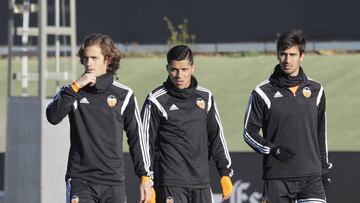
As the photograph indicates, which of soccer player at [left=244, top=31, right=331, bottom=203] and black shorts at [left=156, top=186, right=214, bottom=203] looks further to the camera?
black shorts at [left=156, top=186, right=214, bottom=203]

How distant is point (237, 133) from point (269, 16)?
4033 millimetres

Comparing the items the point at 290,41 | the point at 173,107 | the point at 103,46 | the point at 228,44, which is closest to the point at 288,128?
the point at 290,41

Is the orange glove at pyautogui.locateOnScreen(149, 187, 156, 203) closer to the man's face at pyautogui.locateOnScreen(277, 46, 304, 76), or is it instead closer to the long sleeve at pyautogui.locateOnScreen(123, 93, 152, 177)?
the long sleeve at pyautogui.locateOnScreen(123, 93, 152, 177)

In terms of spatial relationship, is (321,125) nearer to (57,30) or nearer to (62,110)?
(62,110)

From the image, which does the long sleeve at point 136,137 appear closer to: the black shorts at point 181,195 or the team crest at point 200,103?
the black shorts at point 181,195

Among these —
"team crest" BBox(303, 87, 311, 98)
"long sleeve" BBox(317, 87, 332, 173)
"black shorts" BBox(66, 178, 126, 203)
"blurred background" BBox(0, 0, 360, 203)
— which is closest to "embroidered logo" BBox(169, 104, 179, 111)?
"team crest" BBox(303, 87, 311, 98)

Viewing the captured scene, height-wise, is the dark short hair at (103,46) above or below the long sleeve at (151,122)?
above

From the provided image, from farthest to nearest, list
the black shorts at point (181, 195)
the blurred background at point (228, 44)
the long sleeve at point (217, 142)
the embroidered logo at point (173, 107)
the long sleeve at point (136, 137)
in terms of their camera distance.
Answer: the blurred background at point (228, 44) < the long sleeve at point (217, 142) < the embroidered logo at point (173, 107) < the black shorts at point (181, 195) < the long sleeve at point (136, 137)

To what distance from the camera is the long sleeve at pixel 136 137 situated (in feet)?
30.3

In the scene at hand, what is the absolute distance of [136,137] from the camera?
30.4 feet

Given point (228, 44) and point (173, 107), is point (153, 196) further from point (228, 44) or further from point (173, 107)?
point (228, 44)

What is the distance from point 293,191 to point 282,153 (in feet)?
1.10

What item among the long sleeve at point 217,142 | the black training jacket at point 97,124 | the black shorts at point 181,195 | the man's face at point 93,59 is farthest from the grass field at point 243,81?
the man's face at point 93,59

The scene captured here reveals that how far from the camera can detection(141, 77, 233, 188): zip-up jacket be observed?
1048 centimetres
